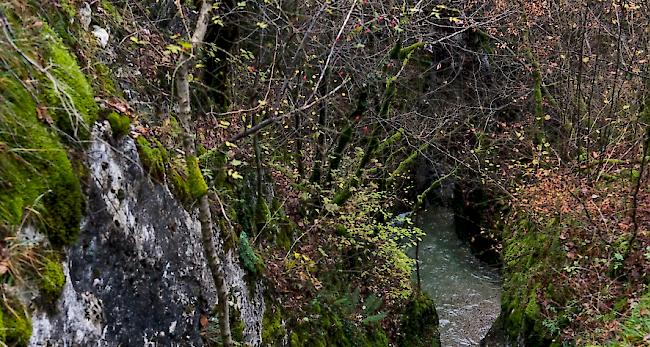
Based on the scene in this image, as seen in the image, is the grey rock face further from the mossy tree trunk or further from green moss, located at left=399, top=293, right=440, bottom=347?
green moss, located at left=399, top=293, right=440, bottom=347

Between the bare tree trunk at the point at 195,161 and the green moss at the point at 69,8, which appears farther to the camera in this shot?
the green moss at the point at 69,8

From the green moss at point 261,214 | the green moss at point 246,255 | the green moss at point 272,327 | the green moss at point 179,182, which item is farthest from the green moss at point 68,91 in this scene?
the green moss at point 261,214

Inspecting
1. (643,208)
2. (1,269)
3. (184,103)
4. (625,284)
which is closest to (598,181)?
(643,208)

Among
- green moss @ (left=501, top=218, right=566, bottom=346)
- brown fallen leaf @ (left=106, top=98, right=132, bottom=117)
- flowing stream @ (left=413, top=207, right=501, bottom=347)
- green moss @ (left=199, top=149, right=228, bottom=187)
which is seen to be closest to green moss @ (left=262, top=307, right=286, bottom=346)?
green moss @ (left=199, top=149, right=228, bottom=187)

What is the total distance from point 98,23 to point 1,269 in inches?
119

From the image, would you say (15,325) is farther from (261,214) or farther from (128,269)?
(261,214)

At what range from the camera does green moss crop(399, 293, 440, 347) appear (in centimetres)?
1198

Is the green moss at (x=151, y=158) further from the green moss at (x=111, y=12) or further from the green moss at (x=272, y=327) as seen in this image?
the green moss at (x=272, y=327)

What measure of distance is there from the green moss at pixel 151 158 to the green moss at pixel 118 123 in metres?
0.19

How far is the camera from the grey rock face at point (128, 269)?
2.92 meters

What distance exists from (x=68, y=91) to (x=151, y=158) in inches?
36.0

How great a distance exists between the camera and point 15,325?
2344 mm

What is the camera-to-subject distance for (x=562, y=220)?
9.29m

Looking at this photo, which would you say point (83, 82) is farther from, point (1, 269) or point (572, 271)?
point (572, 271)
